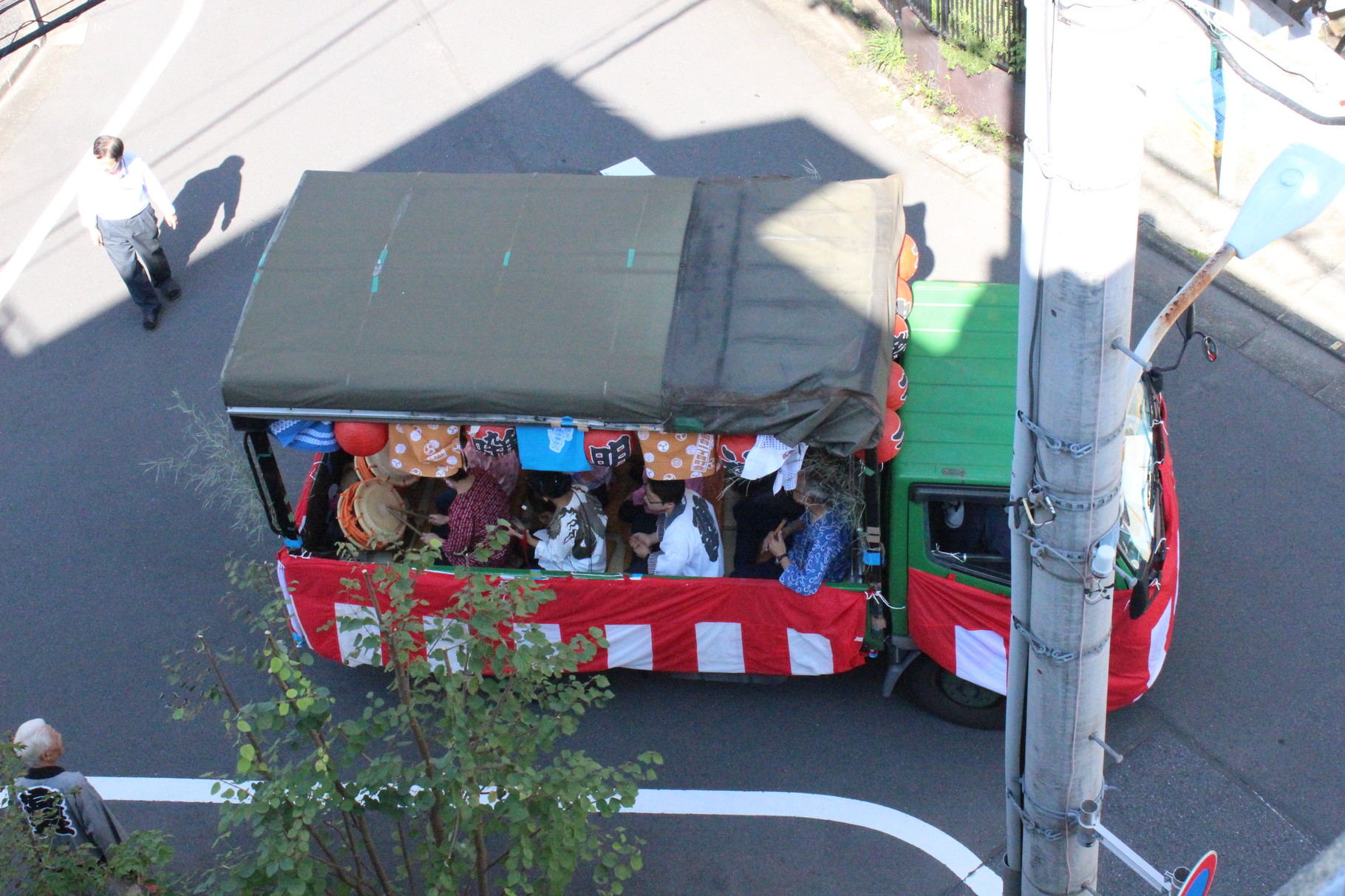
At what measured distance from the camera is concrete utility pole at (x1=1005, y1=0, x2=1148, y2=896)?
332 centimetres

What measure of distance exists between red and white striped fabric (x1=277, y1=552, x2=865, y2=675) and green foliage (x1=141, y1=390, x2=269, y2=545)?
1419 millimetres

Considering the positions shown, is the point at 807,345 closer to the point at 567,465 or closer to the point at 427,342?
the point at 567,465

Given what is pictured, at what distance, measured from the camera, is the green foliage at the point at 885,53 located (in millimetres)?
13172

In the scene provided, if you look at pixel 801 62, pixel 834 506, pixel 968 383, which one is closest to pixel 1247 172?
pixel 801 62

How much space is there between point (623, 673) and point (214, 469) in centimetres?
362

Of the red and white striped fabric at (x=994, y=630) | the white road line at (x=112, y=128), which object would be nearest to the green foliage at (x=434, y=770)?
the red and white striped fabric at (x=994, y=630)

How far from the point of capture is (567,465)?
6961mm

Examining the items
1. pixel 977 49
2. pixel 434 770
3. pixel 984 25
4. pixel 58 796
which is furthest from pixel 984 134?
pixel 58 796

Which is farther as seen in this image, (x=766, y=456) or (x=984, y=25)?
(x=984, y=25)

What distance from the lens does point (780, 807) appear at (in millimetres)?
7496

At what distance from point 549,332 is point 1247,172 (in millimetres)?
7942

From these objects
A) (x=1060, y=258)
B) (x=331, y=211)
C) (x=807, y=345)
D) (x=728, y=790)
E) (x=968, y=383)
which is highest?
(x=1060, y=258)

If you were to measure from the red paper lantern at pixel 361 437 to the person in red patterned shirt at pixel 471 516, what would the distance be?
680 millimetres

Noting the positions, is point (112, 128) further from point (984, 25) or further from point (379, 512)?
point (984, 25)
